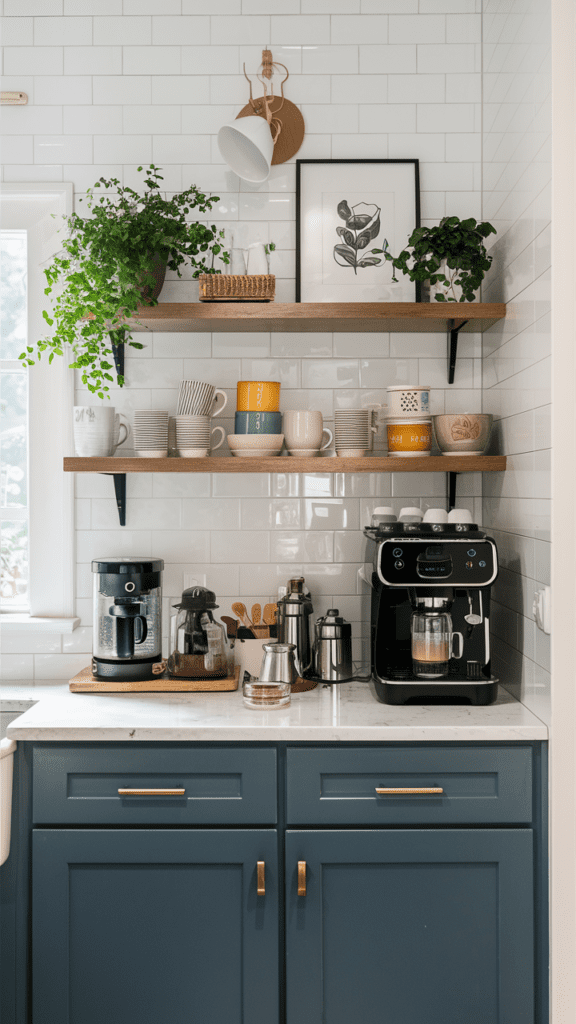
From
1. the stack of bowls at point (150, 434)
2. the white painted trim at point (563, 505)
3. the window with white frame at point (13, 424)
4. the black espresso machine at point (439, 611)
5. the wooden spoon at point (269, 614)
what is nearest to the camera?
the white painted trim at point (563, 505)

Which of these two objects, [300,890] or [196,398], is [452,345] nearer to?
[196,398]

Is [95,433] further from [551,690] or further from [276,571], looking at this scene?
[551,690]

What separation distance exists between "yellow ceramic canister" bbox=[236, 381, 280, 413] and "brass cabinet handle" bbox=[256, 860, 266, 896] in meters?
1.17

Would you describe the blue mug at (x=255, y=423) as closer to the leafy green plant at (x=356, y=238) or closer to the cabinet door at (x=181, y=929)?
the leafy green plant at (x=356, y=238)

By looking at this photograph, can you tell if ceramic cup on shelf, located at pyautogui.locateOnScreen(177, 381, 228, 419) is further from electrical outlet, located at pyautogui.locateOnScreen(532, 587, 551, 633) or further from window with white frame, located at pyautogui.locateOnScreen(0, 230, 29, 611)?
electrical outlet, located at pyautogui.locateOnScreen(532, 587, 551, 633)

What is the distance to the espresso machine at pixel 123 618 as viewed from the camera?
2137 millimetres

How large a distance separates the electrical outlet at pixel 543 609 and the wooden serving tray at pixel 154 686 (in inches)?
32.3

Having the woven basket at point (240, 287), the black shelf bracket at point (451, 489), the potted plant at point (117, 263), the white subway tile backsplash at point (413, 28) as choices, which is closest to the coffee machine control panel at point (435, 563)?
the black shelf bracket at point (451, 489)

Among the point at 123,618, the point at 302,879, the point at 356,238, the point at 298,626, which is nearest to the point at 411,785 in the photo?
the point at 302,879

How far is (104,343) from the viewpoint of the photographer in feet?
7.79

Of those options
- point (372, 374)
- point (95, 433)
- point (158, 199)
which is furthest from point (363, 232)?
point (95, 433)

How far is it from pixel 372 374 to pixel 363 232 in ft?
1.43

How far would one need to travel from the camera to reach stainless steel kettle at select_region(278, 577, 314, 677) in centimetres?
222

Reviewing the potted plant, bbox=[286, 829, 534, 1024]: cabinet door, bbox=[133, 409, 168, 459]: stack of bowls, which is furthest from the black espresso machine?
the potted plant
